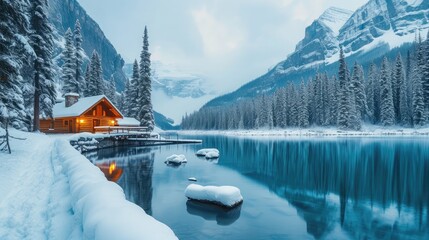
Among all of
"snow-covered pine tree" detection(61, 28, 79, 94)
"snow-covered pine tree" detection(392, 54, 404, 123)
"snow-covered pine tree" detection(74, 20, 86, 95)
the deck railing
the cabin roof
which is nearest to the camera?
the cabin roof

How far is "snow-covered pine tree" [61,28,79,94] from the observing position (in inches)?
1996

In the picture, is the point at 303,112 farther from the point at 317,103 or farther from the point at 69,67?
the point at 69,67

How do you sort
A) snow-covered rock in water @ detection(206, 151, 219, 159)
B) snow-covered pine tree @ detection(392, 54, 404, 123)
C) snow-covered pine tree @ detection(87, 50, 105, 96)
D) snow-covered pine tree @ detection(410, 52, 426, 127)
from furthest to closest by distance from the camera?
snow-covered pine tree @ detection(392, 54, 404, 123)
snow-covered pine tree @ detection(410, 52, 426, 127)
snow-covered pine tree @ detection(87, 50, 105, 96)
snow-covered rock in water @ detection(206, 151, 219, 159)

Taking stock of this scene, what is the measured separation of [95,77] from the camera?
5984 centimetres

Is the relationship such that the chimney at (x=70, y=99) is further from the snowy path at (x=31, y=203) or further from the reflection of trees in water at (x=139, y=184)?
the snowy path at (x=31, y=203)

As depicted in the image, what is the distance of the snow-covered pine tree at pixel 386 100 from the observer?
68875 mm

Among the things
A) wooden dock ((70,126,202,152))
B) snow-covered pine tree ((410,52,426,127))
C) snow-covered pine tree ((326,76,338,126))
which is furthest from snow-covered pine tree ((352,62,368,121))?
wooden dock ((70,126,202,152))

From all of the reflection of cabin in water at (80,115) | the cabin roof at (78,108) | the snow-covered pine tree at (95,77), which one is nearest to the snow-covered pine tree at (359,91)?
the reflection of cabin in water at (80,115)

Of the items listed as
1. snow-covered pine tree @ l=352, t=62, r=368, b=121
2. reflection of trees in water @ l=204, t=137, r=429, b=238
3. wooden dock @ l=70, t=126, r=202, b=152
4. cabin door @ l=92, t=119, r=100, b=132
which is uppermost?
snow-covered pine tree @ l=352, t=62, r=368, b=121

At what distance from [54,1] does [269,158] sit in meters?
187

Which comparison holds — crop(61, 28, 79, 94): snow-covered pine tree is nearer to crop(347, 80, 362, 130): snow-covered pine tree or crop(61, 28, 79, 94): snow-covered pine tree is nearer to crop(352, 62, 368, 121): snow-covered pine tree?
crop(347, 80, 362, 130): snow-covered pine tree

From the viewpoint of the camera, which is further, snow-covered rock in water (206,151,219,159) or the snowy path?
snow-covered rock in water (206,151,219,159)

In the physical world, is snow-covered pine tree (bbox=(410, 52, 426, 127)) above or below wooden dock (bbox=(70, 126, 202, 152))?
above

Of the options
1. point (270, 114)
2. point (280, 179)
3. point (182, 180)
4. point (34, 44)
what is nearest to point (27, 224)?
point (182, 180)
